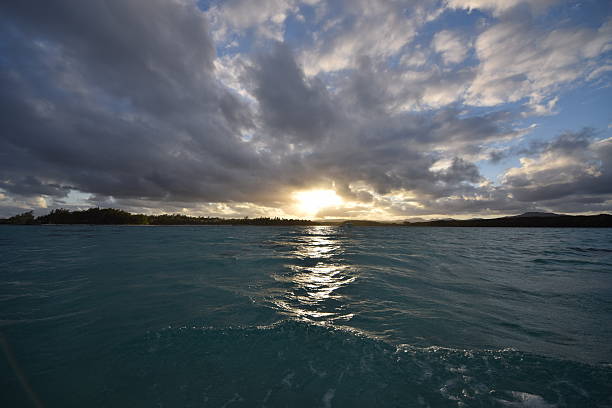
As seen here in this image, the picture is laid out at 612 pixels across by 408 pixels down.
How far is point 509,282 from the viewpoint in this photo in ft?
43.7

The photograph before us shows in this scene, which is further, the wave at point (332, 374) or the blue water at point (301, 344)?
the blue water at point (301, 344)

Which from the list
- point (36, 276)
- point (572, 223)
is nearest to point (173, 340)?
point (36, 276)

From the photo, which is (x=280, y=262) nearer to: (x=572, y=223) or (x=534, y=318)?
(x=534, y=318)

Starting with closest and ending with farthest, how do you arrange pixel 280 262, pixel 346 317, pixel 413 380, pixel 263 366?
pixel 413 380 → pixel 263 366 → pixel 346 317 → pixel 280 262

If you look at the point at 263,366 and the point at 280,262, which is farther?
the point at 280,262

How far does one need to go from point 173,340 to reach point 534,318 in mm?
12093

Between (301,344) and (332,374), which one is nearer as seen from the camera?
(332,374)

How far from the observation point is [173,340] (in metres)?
6.38

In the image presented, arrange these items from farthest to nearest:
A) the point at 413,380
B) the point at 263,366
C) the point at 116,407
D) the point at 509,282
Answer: the point at 509,282
the point at 263,366
the point at 413,380
the point at 116,407

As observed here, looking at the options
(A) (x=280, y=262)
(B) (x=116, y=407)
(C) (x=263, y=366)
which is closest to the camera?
(B) (x=116, y=407)

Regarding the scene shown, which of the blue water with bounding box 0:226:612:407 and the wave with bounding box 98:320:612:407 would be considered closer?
the wave with bounding box 98:320:612:407

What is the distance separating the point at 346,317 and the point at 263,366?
3.61m

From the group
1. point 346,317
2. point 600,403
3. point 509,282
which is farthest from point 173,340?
point 509,282

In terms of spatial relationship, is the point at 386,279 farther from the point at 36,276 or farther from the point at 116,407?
the point at 36,276
